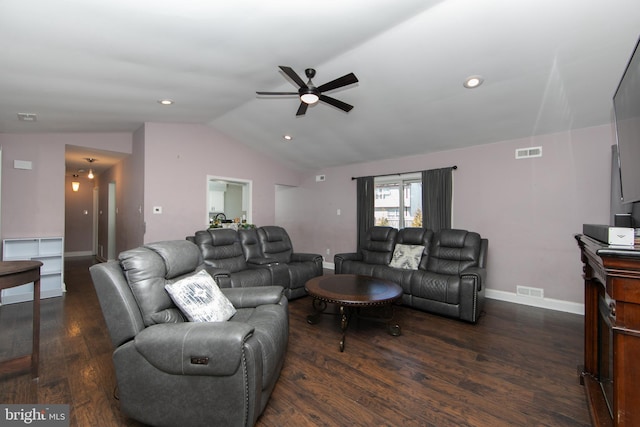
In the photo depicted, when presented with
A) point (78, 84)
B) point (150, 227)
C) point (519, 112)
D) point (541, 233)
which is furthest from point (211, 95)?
point (541, 233)

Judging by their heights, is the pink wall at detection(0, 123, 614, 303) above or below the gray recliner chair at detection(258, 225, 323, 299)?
above

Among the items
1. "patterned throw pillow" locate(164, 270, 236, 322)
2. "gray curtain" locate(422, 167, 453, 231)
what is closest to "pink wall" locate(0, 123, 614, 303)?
"gray curtain" locate(422, 167, 453, 231)

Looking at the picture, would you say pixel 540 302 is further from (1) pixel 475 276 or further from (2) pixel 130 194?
(2) pixel 130 194

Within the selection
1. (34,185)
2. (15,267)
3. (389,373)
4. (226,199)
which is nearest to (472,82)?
(389,373)

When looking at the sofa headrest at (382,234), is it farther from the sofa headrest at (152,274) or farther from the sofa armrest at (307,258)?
the sofa headrest at (152,274)

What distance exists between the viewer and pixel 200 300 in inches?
73.5

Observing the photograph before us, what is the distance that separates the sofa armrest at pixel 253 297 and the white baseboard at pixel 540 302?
3483 millimetres

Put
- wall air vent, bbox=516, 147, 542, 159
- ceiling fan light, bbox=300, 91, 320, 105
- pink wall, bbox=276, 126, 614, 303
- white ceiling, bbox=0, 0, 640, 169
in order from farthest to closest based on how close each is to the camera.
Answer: wall air vent, bbox=516, 147, 542, 159 < pink wall, bbox=276, 126, 614, 303 < ceiling fan light, bbox=300, 91, 320, 105 < white ceiling, bbox=0, 0, 640, 169

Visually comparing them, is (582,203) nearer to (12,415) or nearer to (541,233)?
(541,233)

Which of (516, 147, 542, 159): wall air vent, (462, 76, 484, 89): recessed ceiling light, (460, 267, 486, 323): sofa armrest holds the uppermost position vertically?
(462, 76, 484, 89): recessed ceiling light

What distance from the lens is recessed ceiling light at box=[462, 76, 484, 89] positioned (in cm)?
286

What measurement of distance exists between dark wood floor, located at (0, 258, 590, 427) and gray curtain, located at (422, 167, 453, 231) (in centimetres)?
175

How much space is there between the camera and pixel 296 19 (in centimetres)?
210

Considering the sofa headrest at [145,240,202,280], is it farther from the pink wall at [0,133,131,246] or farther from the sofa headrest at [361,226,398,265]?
the pink wall at [0,133,131,246]
